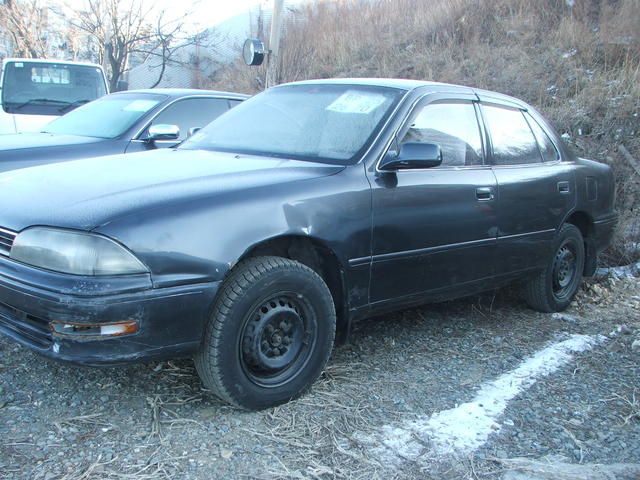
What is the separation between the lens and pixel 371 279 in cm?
338

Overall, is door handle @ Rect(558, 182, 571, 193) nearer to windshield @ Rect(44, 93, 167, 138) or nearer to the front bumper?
the front bumper

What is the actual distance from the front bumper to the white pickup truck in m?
7.06

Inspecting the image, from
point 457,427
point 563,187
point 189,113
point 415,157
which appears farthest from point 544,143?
point 189,113

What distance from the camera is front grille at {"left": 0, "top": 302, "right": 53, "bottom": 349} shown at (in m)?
2.63

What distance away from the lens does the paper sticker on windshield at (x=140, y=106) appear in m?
6.16

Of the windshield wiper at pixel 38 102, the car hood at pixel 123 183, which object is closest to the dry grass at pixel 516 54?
the car hood at pixel 123 183

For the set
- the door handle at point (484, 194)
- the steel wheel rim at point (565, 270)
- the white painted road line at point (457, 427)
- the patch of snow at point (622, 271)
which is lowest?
the patch of snow at point (622, 271)

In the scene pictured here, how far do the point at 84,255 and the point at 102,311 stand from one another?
0.23 meters

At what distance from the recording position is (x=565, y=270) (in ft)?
16.5

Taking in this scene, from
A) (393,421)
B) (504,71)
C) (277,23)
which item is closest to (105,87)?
(277,23)

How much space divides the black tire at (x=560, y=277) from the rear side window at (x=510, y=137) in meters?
0.66

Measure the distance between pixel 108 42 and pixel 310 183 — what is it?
1721 cm

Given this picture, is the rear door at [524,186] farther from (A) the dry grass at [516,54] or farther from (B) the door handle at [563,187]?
(A) the dry grass at [516,54]

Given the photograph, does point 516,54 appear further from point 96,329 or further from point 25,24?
point 25,24
